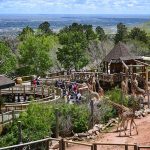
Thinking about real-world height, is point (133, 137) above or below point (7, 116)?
below

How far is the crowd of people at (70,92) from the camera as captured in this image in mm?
32188

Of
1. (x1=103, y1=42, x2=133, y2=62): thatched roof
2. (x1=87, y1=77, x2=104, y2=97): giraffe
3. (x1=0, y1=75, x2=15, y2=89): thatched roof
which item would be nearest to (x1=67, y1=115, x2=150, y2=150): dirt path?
(x1=0, y1=75, x2=15, y2=89): thatched roof

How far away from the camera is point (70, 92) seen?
3566 centimetres

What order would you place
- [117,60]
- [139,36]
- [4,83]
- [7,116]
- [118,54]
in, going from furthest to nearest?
1. [139,36]
2. [118,54]
3. [117,60]
4. [4,83]
5. [7,116]

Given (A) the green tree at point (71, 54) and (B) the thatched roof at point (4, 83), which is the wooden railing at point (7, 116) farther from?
(A) the green tree at point (71, 54)

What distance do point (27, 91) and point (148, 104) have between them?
984cm

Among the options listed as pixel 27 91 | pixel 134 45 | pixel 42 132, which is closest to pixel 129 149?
pixel 42 132

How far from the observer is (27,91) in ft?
120

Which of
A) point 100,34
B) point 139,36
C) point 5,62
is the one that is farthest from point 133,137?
point 100,34

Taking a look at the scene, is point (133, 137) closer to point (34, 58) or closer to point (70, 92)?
point (70, 92)

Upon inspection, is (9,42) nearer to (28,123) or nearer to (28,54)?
(28,54)

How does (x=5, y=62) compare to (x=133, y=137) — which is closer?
(x=133, y=137)

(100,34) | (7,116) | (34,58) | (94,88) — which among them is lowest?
(94,88)

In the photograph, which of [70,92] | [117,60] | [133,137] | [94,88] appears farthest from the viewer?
[117,60]
